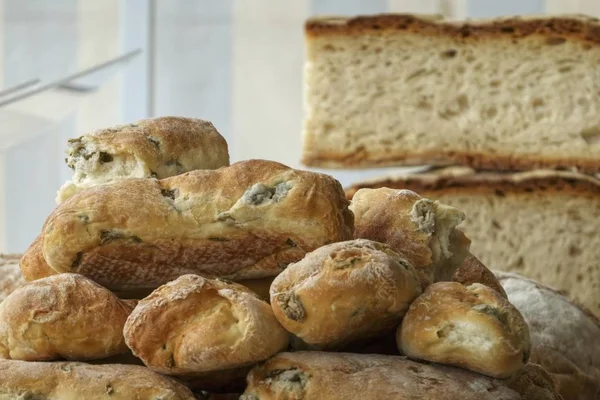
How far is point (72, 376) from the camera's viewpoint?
603 mm

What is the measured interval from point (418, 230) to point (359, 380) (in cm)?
16

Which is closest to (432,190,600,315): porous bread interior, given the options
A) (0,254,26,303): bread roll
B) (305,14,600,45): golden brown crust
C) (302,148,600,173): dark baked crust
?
(302,148,600,173): dark baked crust

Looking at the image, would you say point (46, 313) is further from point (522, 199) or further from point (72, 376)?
point (522, 199)

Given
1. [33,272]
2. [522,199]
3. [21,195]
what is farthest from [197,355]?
[21,195]

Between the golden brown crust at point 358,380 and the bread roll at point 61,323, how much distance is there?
0.37ft

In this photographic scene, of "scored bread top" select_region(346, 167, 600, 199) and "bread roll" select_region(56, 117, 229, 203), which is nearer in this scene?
Result: "bread roll" select_region(56, 117, 229, 203)

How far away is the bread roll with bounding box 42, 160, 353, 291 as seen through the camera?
671 mm

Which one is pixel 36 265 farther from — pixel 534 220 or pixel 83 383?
pixel 534 220

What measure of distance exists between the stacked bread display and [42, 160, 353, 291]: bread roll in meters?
1.20

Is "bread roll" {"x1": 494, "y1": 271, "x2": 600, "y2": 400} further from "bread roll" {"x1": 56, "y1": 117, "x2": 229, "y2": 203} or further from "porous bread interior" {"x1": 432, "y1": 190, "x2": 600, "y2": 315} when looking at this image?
"porous bread interior" {"x1": 432, "y1": 190, "x2": 600, "y2": 315}

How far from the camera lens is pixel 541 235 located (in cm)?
197

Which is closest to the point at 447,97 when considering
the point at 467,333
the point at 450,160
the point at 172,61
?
the point at 450,160

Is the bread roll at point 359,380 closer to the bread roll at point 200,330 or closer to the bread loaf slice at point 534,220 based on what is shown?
the bread roll at point 200,330

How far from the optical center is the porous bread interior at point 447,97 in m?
2.04
